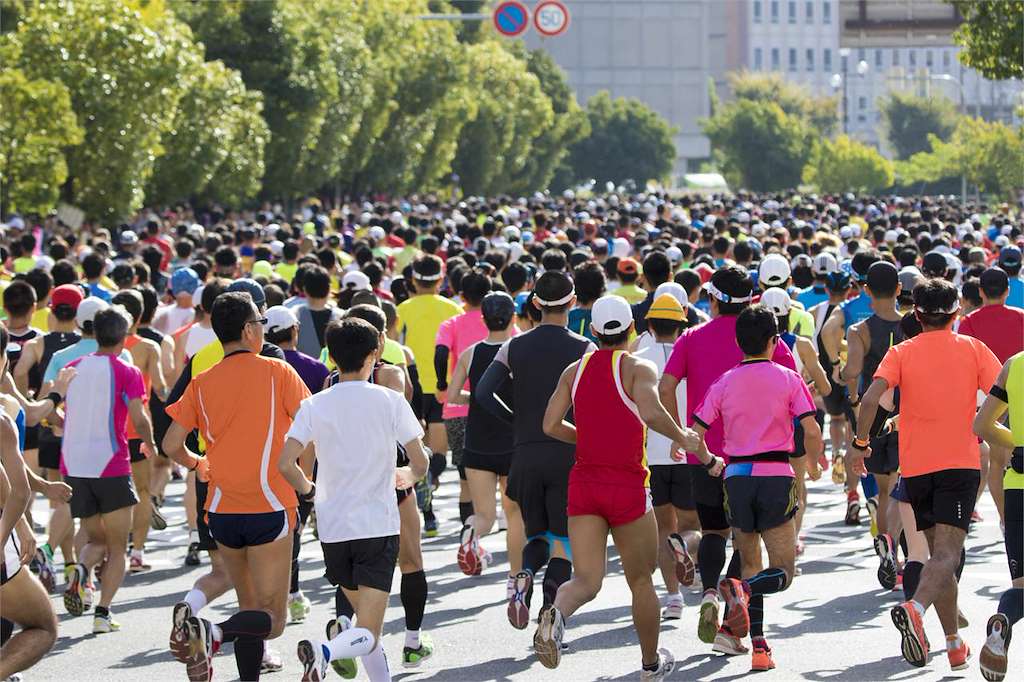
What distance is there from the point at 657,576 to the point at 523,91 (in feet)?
250

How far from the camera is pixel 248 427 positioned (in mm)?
7777

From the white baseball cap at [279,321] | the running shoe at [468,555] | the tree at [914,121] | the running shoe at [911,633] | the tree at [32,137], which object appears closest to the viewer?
the running shoe at [911,633]

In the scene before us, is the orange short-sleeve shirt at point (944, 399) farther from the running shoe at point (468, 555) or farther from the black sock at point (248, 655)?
the black sock at point (248, 655)

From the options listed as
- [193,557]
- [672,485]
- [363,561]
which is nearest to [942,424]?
[672,485]

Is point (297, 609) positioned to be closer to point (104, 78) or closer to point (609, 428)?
point (609, 428)

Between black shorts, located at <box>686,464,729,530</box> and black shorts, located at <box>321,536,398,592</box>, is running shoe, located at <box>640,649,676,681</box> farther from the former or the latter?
black shorts, located at <box>321,536,398,592</box>

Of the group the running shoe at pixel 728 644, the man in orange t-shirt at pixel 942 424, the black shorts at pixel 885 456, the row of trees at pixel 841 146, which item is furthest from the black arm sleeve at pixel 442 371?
the row of trees at pixel 841 146

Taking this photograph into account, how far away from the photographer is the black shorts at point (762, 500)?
833 centimetres

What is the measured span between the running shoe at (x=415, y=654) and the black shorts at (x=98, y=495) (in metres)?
2.09

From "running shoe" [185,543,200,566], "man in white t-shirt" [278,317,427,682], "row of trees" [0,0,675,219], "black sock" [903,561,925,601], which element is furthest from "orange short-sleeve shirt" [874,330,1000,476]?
"row of trees" [0,0,675,219]

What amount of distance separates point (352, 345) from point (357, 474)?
493 millimetres

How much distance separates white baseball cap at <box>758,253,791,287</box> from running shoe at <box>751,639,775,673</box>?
3.73 metres

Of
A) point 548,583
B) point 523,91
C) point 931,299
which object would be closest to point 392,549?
point 548,583

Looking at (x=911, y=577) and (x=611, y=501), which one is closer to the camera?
(x=611, y=501)
